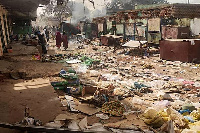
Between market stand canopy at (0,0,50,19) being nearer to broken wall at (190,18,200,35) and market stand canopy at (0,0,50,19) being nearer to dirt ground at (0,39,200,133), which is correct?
dirt ground at (0,39,200,133)

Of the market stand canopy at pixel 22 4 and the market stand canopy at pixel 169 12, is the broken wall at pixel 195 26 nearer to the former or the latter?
the market stand canopy at pixel 169 12

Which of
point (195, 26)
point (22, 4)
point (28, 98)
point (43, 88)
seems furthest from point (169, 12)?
point (28, 98)

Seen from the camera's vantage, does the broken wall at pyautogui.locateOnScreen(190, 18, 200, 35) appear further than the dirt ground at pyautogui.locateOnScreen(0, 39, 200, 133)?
Yes

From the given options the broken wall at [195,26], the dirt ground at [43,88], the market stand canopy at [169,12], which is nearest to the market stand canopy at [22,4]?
the dirt ground at [43,88]

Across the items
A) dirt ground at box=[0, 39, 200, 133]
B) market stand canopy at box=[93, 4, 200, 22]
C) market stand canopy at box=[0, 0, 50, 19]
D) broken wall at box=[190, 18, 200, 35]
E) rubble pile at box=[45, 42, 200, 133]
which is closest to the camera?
dirt ground at box=[0, 39, 200, 133]

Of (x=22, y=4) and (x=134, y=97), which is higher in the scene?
(x=22, y=4)

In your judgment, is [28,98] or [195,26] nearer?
[28,98]

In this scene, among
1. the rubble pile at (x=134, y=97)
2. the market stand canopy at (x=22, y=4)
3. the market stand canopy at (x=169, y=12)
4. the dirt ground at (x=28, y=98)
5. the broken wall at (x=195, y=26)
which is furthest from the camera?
the broken wall at (x=195, y=26)

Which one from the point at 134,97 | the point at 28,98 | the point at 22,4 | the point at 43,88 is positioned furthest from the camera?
the point at 22,4

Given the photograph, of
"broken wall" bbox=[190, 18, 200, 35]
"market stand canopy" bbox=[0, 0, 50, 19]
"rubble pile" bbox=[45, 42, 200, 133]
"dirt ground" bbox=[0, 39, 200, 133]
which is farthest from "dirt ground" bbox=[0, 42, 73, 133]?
"broken wall" bbox=[190, 18, 200, 35]

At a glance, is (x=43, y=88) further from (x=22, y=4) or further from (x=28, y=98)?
(x=22, y=4)

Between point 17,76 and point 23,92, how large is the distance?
6.03 ft

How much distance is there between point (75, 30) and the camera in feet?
105

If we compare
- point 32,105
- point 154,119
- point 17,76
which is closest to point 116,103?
point 154,119
